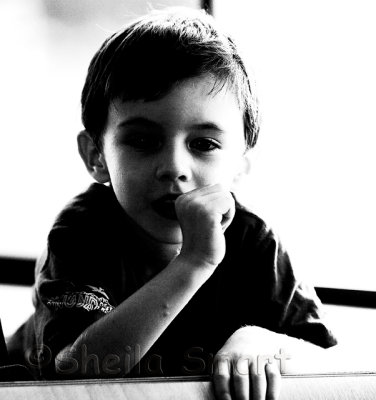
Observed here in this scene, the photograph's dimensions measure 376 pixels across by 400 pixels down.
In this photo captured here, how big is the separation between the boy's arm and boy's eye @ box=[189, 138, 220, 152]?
0.06m

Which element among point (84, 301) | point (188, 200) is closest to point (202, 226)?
point (188, 200)

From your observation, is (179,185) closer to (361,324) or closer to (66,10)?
(361,324)

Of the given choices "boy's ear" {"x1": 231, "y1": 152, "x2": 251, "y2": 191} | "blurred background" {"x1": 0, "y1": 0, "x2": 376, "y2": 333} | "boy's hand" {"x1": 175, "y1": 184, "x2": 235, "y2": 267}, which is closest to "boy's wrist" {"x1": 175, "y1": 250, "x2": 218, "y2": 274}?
"boy's hand" {"x1": 175, "y1": 184, "x2": 235, "y2": 267}

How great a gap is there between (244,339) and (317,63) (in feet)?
1.85

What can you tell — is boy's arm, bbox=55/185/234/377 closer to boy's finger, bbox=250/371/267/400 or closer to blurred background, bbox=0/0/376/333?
boy's finger, bbox=250/371/267/400

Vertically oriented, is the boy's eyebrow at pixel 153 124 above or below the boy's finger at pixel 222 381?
above

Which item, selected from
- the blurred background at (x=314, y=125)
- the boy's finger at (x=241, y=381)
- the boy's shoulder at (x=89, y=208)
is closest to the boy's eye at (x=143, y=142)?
the boy's shoulder at (x=89, y=208)

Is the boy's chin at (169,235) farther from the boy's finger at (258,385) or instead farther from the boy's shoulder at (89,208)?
the boy's finger at (258,385)

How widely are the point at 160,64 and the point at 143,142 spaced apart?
3.3 inches

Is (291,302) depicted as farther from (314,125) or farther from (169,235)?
(314,125)

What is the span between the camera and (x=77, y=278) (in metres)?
0.61

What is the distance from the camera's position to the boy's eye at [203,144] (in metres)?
0.59

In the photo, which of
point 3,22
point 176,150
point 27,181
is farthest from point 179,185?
point 3,22

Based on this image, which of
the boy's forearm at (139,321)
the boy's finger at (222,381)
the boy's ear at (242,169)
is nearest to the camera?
the boy's finger at (222,381)
